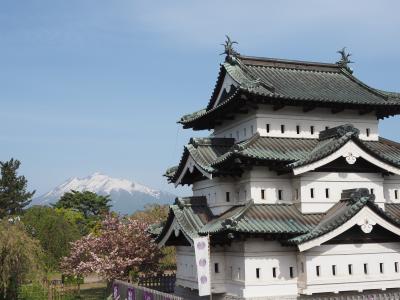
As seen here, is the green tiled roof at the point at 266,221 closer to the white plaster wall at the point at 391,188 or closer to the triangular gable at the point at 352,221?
the triangular gable at the point at 352,221

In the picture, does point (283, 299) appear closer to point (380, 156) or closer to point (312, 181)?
point (312, 181)

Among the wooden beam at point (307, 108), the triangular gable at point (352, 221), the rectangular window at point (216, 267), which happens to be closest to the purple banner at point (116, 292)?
the rectangular window at point (216, 267)

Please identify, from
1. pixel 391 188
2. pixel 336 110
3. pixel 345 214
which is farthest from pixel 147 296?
pixel 391 188

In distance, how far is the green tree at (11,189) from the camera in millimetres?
86688

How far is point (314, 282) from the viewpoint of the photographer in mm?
22469

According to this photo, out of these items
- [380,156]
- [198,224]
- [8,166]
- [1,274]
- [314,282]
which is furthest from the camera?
[8,166]

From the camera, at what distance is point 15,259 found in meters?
29.5

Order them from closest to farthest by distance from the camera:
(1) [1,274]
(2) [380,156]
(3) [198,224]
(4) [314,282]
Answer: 1. (4) [314,282]
2. (2) [380,156]
3. (3) [198,224]
4. (1) [1,274]

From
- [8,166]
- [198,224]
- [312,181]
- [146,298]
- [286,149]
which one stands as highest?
[8,166]

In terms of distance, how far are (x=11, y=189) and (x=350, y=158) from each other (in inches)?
2971

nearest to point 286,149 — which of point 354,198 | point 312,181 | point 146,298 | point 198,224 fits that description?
point 312,181

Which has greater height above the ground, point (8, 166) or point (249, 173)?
point (8, 166)

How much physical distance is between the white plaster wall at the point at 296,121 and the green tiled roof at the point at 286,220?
157 inches

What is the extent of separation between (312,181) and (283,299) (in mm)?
5679
